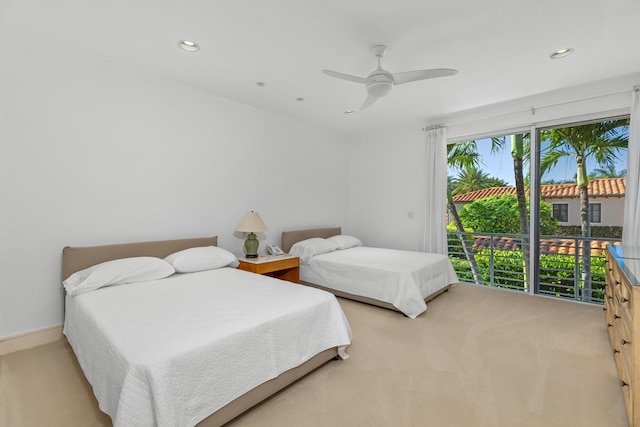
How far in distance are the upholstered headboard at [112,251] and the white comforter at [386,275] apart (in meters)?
1.54

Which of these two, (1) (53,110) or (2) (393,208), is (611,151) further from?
(1) (53,110)

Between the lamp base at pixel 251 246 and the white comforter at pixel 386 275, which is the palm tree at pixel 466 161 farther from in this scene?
the lamp base at pixel 251 246

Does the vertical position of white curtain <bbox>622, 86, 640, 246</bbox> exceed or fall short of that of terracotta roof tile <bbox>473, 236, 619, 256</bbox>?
it exceeds it

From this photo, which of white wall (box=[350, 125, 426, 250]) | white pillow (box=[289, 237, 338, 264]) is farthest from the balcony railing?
white pillow (box=[289, 237, 338, 264])

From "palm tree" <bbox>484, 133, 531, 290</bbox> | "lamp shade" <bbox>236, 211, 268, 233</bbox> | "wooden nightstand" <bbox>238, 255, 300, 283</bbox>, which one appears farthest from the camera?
"palm tree" <bbox>484, 133, 531, 290</bbox>

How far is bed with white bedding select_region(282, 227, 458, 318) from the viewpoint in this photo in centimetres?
314

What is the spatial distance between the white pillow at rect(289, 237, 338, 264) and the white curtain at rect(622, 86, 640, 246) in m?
3.30

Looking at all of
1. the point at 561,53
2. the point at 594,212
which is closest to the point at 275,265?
the point at 561,53

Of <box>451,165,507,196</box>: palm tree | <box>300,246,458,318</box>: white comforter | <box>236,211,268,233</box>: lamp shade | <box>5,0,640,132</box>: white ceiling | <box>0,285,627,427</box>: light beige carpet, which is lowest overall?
<box>0,285,627,427</box>: light beige carpet

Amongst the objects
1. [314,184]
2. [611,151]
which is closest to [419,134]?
[314,184]

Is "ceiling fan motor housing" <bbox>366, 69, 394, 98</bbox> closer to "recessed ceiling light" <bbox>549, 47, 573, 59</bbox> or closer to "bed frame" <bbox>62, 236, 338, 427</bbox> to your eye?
"recessed ceiling light" <bbox>549, 47, 573, 59</bbox>

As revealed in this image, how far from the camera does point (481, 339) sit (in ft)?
8.59

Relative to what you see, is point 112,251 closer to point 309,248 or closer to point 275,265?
point 275,265

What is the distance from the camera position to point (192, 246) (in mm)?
3293
